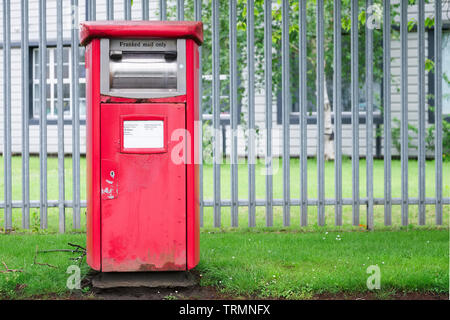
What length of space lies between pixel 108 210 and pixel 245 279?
1.00 meters

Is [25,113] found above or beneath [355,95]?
beneath

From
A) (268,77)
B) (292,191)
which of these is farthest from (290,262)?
(292,191)

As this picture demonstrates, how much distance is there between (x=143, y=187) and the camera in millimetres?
3590

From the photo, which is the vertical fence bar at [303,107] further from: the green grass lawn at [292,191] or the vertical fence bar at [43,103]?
the vertical fence bar at [43,103]

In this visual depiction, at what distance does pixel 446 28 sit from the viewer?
1240 cm

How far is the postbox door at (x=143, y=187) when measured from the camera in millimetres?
3537

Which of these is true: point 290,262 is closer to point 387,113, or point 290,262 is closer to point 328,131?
point 387,113

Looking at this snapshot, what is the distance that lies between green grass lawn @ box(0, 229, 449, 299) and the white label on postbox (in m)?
0.99

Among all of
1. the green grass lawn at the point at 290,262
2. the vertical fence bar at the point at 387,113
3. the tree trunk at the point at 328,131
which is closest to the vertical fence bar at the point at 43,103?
the green grass lawn at the point at 290,262

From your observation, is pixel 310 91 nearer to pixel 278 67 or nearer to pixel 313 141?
pixel 313 141

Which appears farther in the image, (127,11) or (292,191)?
(292,191)

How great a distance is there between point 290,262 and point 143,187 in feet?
4.30

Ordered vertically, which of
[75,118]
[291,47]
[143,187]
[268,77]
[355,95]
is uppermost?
[291,47]

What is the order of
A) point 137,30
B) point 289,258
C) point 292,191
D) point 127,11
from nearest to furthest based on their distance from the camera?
point 137,30 < point 289,258 < point 127,11 < point 292,191
